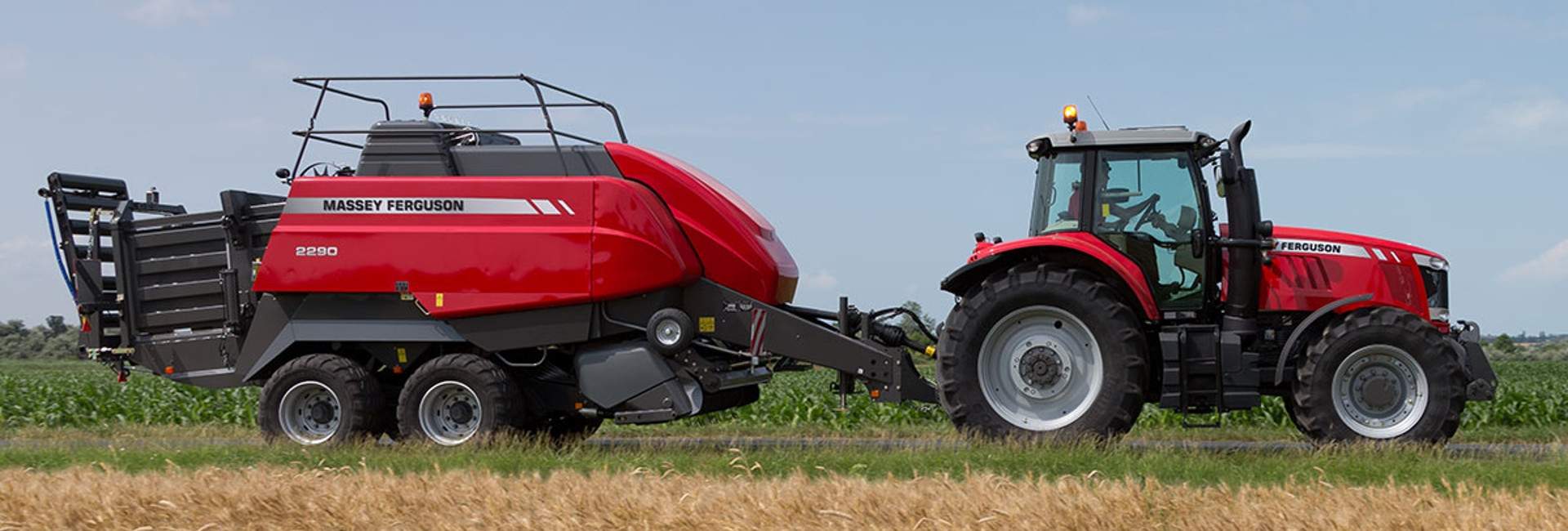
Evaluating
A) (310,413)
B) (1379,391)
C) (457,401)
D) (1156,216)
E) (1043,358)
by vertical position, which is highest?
(1156,216)

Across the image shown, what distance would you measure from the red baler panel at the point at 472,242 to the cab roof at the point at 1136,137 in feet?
10.7

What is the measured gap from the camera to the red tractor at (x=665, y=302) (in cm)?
1109

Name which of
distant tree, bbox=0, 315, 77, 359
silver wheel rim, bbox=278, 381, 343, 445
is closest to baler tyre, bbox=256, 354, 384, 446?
silver wheel rim, bbox=278, 381, 343, 445

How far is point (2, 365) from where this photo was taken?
4584cm

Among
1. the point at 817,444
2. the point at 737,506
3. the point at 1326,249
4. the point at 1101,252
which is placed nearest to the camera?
the point at 737,506

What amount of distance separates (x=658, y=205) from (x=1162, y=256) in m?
4.04

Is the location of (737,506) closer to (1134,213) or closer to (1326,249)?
(1134,213)

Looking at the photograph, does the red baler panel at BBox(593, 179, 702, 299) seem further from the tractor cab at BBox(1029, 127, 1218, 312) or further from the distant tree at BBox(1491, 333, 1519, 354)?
the distant tree at BBox(1491, 333, 1519, 354)

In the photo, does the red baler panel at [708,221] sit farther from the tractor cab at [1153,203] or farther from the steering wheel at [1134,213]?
the steering wheel at [1134,213]

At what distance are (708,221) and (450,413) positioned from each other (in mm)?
2659

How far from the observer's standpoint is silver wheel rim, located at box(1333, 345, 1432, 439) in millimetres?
11008

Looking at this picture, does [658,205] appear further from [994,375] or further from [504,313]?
[994,375]

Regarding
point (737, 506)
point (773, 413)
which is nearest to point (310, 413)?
point (773, 413)

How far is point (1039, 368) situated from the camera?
11.2m
